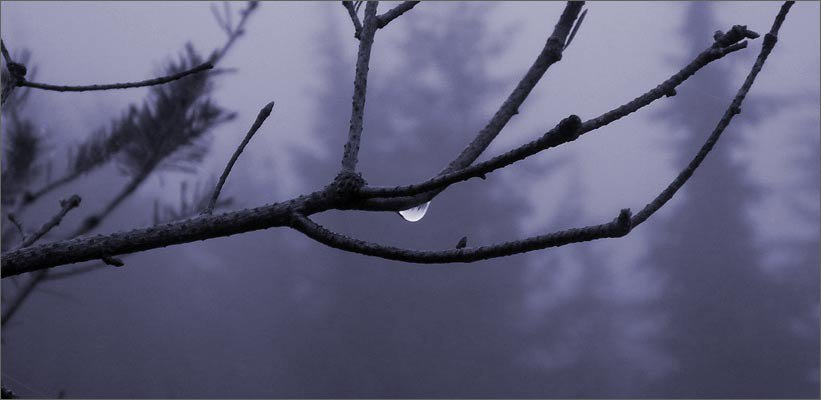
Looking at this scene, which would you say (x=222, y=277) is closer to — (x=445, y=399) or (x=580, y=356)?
(x=445, y=399)

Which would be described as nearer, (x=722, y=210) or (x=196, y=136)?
(x=196, y=136)

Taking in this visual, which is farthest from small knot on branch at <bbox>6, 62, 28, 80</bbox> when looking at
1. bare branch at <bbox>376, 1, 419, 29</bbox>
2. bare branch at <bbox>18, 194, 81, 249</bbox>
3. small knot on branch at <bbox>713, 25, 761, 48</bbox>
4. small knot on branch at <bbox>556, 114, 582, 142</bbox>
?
small knot on branch at <bbox>713, 25, 761, 48</bbox>

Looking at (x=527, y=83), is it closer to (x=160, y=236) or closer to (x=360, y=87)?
(x=360, y=87)

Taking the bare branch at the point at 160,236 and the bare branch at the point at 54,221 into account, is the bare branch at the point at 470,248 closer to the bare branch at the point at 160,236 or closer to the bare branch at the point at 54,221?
the bare branch at the point at 160,236

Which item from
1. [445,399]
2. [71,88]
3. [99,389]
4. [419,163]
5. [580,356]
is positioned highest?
[419,163]

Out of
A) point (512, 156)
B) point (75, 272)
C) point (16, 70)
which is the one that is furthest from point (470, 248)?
A: point (75, 272)

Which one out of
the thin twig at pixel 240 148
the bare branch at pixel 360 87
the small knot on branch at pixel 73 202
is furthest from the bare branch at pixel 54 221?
the bare branch at pixel 360 87

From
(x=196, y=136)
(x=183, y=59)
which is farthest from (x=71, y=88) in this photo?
(x=196, y=136)

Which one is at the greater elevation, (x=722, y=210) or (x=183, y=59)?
(x=722, y=210)
